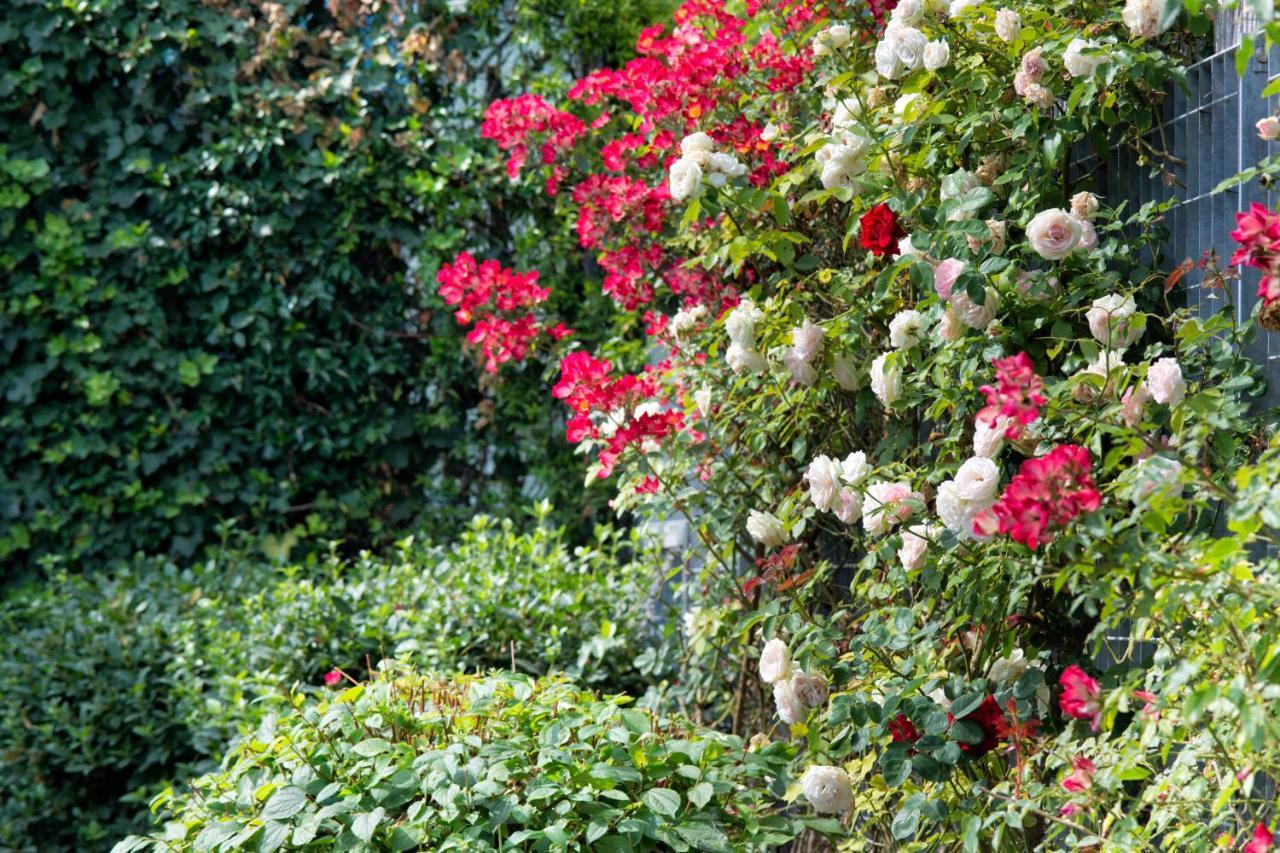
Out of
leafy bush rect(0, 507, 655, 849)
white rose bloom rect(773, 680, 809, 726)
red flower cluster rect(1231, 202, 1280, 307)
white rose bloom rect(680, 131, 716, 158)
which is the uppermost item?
red flower cluster rect(1231, 202, 1280, 307)

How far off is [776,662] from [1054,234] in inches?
30.9

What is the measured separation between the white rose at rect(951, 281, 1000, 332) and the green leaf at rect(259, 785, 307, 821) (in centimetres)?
119

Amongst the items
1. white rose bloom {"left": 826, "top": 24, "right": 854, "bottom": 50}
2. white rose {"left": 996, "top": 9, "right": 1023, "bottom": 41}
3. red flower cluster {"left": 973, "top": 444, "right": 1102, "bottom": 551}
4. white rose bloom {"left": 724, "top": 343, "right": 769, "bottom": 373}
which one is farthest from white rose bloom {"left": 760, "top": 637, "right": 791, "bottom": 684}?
white rose bloom {"left": 826, "top": 24, "right": 854, "bottom": 50}

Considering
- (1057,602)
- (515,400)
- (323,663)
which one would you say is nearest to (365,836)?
(1057,602)

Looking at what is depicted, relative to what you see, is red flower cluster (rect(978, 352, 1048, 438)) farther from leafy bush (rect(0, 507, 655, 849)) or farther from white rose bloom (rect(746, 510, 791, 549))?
leafy bush (rect(0, 507, 655, 849))

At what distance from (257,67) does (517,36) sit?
3.11 ft

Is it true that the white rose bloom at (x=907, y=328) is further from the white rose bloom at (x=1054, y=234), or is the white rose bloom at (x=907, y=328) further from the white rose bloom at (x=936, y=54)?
the white rose bloom at (x=936, y=54)

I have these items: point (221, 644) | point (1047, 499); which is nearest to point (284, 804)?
point (1047, 499)

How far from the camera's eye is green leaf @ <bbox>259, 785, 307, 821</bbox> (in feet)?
6.09

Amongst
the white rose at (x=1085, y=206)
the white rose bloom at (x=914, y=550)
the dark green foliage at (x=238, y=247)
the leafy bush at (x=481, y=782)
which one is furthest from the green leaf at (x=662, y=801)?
the dark green foliage at (x=238, y=247)

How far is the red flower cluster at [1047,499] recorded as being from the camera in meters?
1.30

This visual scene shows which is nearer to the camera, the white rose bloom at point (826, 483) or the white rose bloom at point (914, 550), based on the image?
the white rose bloom at point (914, 550)

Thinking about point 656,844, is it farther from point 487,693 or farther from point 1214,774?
point 1214,774

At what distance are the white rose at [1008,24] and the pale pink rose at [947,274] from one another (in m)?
0.38
